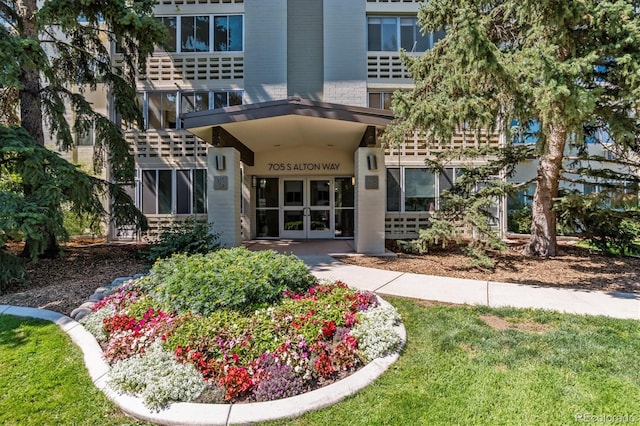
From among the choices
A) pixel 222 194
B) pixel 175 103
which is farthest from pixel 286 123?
pixel 175 103

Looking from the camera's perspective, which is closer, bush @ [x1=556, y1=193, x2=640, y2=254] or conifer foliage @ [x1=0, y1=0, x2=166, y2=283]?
conifer foliage @ [x1=0, y1=0, x2=166, y2=283]

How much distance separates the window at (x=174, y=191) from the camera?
42.4 feet

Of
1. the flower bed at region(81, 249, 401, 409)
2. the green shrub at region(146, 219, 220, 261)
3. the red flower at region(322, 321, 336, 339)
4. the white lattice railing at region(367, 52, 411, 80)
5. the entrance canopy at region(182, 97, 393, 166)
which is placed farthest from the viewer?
the white lattice railing at region(367, 52, 411, 80)

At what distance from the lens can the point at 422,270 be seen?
287 inches

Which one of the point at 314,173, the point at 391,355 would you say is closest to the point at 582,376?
the point at 391,355

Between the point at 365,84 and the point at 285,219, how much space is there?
20.1ft

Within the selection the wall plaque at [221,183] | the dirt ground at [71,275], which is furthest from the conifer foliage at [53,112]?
the wall plaque at [221,183]

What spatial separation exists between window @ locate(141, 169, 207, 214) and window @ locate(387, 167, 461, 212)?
23.9 feet

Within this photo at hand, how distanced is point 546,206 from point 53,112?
43.1ft

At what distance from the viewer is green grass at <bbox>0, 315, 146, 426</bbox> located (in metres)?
2.68

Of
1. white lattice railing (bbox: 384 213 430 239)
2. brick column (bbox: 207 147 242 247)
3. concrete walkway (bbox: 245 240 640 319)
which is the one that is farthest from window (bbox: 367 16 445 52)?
concrete walkway (bbox: 245 240 640 319)

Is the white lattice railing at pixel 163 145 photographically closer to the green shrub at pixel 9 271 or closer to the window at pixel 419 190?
the green shrub at pixel 9 271

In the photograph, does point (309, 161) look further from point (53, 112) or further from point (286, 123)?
point (53, 112)

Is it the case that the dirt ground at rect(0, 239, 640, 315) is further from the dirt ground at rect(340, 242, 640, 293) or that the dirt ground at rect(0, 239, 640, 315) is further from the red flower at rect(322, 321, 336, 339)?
the red flower at rect(322, 321, 336, 339)
